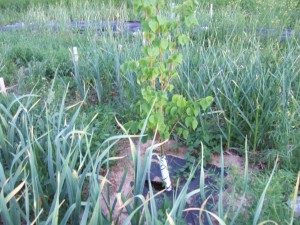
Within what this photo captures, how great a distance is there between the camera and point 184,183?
2215mm

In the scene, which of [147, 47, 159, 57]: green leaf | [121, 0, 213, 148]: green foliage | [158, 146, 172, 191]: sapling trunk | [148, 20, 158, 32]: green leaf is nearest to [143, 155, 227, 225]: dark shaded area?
[158, 146, 172, 191]: sapling trunk

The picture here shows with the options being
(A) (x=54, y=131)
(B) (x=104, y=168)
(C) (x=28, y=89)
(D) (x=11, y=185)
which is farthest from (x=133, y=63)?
(C) (x=28, y=89)

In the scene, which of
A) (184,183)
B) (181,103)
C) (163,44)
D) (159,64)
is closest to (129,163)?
(184,183)

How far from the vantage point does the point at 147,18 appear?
198 centimetres

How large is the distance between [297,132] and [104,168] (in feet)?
3.78

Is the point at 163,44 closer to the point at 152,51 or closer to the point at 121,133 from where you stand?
the point at 152,51

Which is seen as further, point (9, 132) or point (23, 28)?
point (23, 28)

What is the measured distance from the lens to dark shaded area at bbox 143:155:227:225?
192 cm

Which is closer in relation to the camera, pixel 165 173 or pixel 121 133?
pixel 165 173

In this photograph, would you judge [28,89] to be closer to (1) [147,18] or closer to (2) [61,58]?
(2) [61,58]

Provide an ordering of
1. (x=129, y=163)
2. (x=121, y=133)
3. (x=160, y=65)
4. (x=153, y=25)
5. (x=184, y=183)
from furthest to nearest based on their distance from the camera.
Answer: (x=121, y=133)
(x=129, y=163)
(x=184, y=183)
(x=160, y=65)
(x=153, y=25)

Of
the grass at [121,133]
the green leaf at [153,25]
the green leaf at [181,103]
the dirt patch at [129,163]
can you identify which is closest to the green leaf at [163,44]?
the green leaf at [153,25]

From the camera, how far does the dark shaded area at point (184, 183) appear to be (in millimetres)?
1923

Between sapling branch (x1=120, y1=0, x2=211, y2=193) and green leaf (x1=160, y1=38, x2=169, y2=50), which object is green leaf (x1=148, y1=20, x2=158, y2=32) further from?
green leaf (x1=160, y1=38, x2=169, y2=50)
